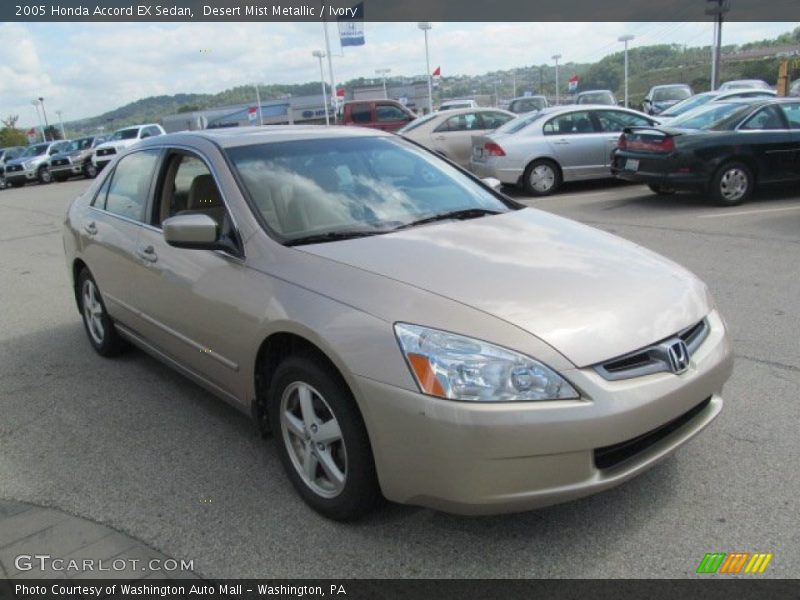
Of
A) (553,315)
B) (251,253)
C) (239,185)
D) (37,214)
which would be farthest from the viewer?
(37,214)

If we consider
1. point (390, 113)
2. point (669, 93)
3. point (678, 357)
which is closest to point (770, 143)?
point (678, 357)

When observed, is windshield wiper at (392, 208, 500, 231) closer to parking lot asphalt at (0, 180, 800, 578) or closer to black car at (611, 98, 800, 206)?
parking lot asphalt at (0, 180, 800, 578)

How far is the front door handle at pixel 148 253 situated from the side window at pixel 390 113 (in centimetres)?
1704

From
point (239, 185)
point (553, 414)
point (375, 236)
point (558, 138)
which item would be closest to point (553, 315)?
point (553, 414)

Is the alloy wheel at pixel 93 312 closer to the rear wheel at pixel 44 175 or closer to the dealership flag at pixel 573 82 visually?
the rear wheel at pixel 44 175

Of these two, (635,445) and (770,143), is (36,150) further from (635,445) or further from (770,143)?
(635,445)

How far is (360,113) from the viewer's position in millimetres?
20172

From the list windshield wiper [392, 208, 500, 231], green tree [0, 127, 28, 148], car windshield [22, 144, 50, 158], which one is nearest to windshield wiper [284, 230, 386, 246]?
windshield wiper [392, 208, 500, 231]

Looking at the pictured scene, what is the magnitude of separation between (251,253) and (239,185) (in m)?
0.45

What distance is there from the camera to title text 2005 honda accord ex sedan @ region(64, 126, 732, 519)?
92.0 inches

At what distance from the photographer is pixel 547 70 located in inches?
3310

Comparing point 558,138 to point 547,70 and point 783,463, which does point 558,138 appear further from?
point 547,70

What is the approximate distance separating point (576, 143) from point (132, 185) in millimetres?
9406

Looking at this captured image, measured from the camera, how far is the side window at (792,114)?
32.4 ft
